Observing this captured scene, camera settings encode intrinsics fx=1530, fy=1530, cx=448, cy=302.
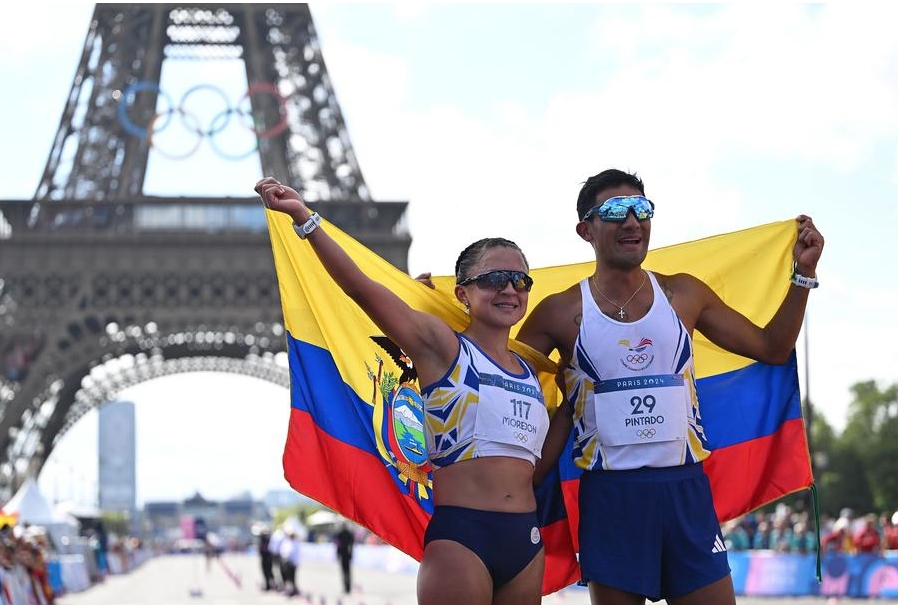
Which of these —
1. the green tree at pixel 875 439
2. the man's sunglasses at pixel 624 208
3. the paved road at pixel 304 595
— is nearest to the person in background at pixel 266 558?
the paved road at pixel 304 595

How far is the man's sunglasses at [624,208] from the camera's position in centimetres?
573

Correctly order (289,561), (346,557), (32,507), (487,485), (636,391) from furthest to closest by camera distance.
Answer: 1. (32,507)
2. (289,561)
3. (346,557)
4. (636,391)
5. (487,485)

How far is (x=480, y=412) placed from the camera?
18.4 feet

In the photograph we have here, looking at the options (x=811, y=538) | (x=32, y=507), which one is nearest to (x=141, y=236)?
(x=32, y=507)

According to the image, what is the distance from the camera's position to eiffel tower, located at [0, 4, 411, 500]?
170ft

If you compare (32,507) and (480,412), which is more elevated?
(32,507)

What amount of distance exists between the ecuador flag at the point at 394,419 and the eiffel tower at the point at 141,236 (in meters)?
41.7

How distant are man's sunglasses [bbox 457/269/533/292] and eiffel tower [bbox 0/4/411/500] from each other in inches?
1679

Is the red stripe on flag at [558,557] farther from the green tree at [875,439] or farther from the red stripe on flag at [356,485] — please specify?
the green tree at [875,439]

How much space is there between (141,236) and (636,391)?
4819 centimetres

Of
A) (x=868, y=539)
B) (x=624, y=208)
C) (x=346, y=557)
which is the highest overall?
(x=624, y=208)

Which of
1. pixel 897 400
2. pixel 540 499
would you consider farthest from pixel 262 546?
pixel 897 400

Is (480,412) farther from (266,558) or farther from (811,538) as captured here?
(266,558)

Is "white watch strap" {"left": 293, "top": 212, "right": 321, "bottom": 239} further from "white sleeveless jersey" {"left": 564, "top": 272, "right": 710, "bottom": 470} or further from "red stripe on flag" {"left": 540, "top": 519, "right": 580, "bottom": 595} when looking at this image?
→ "red stripe on flag" {"left": 540, "top": 519, "right": 580, "bottom": 595}
